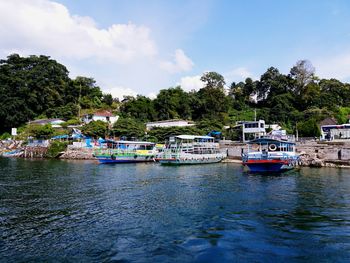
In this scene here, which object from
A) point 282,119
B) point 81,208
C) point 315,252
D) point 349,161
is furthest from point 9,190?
point 282,119

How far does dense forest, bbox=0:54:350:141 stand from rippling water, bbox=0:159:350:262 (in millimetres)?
46538

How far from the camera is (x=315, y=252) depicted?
1063 centimetres

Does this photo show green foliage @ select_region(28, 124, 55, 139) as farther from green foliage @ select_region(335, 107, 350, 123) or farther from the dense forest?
green foliage @ select_region(335, 107, 350, 123)

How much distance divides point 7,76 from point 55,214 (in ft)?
269

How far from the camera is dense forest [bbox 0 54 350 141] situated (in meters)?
73.6

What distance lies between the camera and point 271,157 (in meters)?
34.7

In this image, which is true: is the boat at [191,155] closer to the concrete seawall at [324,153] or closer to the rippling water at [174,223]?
the concrete seawall at [324,153]

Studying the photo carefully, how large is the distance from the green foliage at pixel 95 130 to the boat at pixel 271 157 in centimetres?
3727

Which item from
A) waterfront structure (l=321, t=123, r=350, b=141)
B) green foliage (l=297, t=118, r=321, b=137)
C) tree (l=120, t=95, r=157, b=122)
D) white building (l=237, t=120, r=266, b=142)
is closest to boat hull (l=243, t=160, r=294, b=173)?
white building (l=237, t=120, r=266, b=142)

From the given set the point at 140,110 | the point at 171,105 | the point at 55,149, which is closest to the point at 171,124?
the point at 171,105

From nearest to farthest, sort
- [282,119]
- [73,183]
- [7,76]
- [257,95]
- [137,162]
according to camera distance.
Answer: [73,183]
[137,162]
[282,119]
[7,76]
[257,95]

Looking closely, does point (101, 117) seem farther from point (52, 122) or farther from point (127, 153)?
point (127, 153)

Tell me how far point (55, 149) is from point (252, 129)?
40.4 metres

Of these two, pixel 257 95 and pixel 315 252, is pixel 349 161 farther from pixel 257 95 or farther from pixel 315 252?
pixel 257 95
